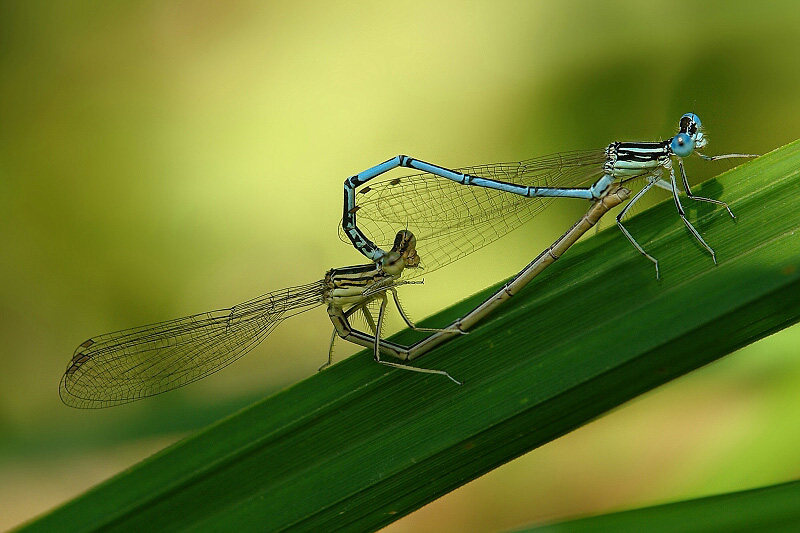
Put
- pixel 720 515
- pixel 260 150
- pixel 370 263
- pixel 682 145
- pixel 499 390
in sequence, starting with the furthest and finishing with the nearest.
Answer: pixel 260 150 → pixel 370 263 → pixel 682 145 → pixel 499 390 → pixel 720 515

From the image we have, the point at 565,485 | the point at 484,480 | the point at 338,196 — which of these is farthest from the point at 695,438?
the point at 338,196

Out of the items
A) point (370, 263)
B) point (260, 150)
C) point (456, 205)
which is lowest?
point (370, 263)

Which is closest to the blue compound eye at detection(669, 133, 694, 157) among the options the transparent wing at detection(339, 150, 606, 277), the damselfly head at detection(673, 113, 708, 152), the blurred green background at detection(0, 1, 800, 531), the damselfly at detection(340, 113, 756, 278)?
the damselfly head at detection(673, 113, 708, 152)

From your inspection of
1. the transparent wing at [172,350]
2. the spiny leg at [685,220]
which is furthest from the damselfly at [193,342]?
the spiny leg at [685,220]

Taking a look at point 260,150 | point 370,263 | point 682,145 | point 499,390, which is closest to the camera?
point 499,390

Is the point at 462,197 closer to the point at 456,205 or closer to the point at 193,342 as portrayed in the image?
the point at 456,205

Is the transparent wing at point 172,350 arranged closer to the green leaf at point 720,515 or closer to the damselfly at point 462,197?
the damselfly at point 462,197

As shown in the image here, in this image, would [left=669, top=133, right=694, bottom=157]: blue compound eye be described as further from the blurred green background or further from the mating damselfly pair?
the blurred green background

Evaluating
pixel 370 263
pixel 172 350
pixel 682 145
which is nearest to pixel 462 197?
pixel 370 263
